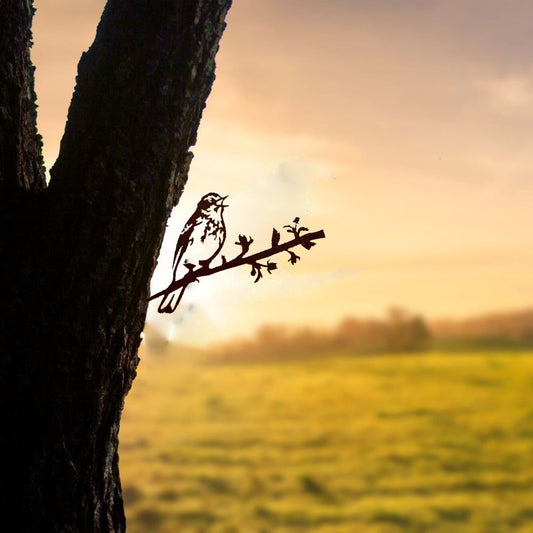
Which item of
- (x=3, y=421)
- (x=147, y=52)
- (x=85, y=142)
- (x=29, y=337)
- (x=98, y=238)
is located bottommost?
(x=3, y=421)

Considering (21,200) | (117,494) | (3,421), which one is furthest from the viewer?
(117,494)

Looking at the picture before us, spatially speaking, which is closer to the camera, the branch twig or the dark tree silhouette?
the dark tree silhouette

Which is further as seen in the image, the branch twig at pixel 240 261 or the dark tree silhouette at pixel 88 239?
the branch twig at pixel 240 261

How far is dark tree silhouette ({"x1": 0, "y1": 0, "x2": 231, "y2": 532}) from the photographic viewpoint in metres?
1.60

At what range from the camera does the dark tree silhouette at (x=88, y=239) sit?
5.24 feet

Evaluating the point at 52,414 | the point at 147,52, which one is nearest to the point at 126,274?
the point at 52,414

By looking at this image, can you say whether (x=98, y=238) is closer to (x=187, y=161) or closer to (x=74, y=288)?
(x=74, y=288)

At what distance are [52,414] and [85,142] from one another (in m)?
0.62

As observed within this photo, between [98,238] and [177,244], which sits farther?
[177,244]

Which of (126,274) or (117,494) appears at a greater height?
(126,274)

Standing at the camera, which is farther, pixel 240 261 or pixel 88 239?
pixel 240 261

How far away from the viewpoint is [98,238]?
5.31 feet

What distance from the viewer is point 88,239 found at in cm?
162

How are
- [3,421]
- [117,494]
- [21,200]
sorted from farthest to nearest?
[117,494] < [21,200] < [3,421]
